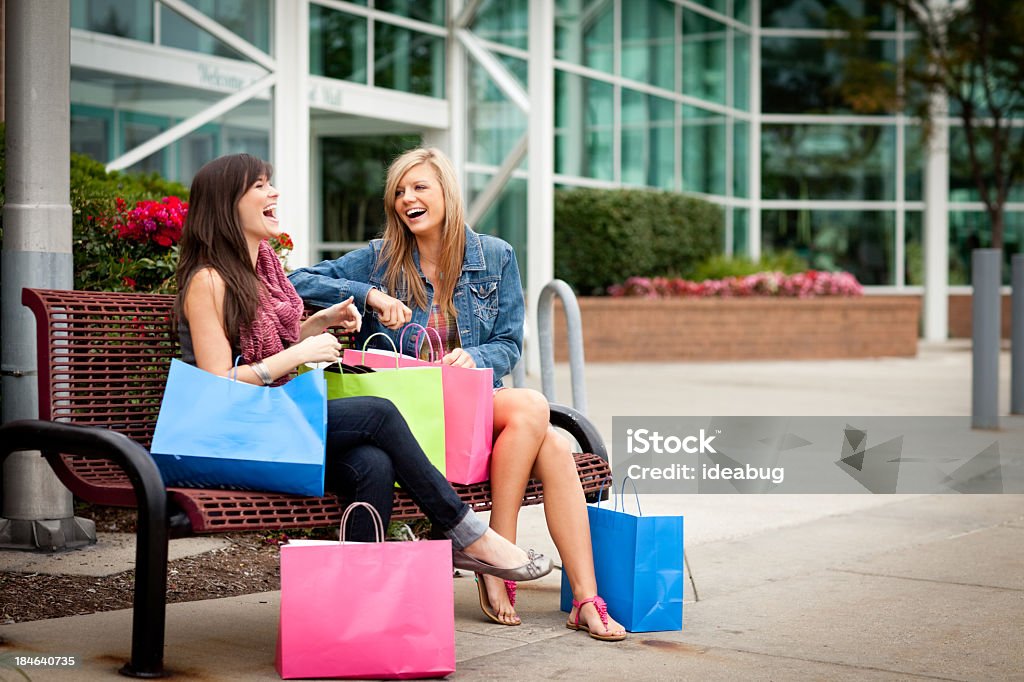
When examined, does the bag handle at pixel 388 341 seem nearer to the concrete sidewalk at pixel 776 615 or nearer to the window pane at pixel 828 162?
the concrete sidewalk at pixel 776 615

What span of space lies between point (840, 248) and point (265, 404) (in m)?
22.9

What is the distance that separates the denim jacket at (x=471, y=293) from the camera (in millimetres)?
4672

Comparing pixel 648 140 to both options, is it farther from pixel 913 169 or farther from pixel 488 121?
pixel 913 169

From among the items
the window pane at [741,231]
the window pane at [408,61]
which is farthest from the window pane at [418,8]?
the window pane at [741,231]

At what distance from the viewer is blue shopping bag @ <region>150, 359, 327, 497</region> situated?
3.68 m

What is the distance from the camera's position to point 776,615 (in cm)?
464

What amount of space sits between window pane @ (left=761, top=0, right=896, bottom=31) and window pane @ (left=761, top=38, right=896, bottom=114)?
288 mm

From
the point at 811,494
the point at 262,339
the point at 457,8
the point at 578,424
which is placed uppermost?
the point at 457,8

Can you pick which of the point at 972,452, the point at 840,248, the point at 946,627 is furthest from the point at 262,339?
the point at 840,248

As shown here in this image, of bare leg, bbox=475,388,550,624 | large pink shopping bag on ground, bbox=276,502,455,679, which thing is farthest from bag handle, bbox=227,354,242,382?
bare leg, bbox=475,388,550,624

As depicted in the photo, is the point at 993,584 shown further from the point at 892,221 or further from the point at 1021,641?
the point at 892,221

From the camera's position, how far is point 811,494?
7.49m

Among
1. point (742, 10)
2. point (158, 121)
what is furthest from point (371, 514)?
point (742, 10)

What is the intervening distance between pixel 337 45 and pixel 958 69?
12.3m
